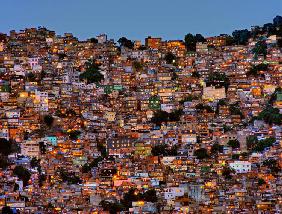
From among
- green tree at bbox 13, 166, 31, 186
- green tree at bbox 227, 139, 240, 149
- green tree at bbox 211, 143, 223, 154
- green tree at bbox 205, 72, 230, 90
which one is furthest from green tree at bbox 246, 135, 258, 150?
green tree at bbox 13, 166, 31, 186

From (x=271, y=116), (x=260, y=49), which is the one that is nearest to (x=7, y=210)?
(x=271, y=116)

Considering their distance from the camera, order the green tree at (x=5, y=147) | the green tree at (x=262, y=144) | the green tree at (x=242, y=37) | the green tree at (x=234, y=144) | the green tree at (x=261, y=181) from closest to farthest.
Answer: the green tree at (x=261, y=181) < the green tree at (x=5, y=147) < the green tree at (x=262, y=144) < the green tree at (x=234, y=144) < the green tree at (x=242, y=37)

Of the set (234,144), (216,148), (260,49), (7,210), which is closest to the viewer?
(7,210)

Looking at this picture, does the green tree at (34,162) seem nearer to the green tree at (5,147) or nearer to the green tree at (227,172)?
the green tree at (5,147)

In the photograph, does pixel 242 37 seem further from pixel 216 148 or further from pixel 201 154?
pixel 201 154

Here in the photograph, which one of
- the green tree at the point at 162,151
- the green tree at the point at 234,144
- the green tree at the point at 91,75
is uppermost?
the green tree at the point at 91,75

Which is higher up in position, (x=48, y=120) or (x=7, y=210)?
(x=48, y=120)

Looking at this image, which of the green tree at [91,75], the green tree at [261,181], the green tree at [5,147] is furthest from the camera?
the green tree at [91,75]

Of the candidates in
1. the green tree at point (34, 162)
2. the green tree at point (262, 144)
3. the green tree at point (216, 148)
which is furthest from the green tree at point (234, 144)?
the green tree at point (34, 162)

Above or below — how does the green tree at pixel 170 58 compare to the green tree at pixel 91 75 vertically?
above
